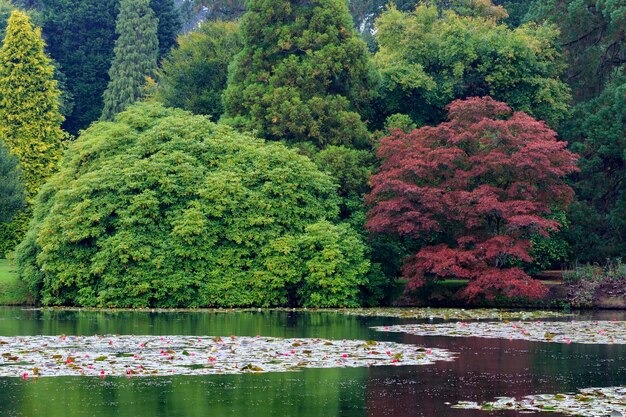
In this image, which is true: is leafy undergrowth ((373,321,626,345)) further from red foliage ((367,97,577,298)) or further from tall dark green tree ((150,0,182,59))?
tall dark green tree ((150,0,182,59))

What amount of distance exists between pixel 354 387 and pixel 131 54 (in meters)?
56.4

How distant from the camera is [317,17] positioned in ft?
146

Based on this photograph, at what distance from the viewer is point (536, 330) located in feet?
93.9

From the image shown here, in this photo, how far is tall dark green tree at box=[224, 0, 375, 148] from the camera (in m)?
43.6

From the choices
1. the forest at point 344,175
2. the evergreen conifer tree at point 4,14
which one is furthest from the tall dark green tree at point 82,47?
the forest at point 344,175

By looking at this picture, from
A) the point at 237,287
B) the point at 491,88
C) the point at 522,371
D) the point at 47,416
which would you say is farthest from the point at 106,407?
the point at 491,88

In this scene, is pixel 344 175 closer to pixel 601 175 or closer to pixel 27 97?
pixel 601 175

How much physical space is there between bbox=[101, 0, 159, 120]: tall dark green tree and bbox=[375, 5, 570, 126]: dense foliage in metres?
27.5

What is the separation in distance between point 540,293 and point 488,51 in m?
12.8

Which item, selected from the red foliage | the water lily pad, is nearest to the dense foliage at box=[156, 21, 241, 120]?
the red foliage

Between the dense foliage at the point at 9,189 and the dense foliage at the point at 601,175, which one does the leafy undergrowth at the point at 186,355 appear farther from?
the dense foliage at the point at 9,189

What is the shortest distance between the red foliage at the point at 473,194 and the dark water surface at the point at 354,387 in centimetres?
1239

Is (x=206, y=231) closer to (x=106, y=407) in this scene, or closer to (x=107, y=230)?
(x=107, y=230)

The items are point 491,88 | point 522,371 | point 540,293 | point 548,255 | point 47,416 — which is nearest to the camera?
point 47,416
